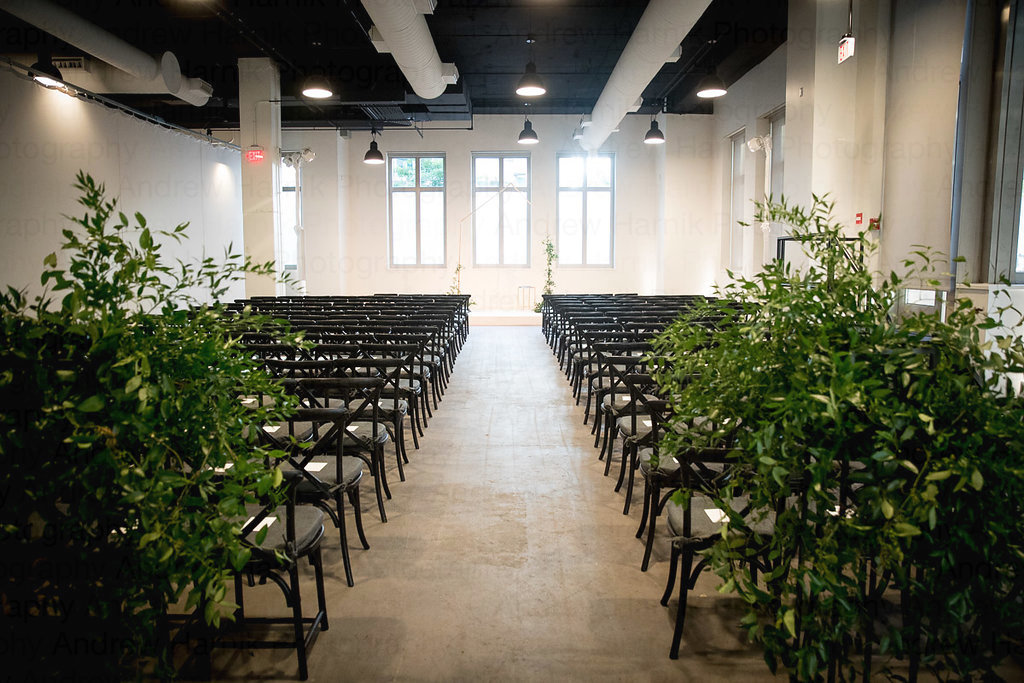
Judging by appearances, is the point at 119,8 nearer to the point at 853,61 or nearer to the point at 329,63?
the point at 329,63

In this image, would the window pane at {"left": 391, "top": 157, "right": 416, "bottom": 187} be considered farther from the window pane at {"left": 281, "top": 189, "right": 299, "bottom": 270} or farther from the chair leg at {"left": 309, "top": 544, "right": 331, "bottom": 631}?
the chair leg at {"left": 309, "top": 544, "right": 331, "bottom": 631}

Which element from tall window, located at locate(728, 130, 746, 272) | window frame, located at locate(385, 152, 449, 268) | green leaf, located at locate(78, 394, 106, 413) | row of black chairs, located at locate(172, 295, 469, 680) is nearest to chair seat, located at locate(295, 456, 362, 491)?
row of black chairs, located at locate(172, 295, 469, 680)

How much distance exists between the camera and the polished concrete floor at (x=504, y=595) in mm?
2426

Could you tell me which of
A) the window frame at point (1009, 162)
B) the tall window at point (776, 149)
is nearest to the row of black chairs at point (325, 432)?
the window frame at point (1009, 162)

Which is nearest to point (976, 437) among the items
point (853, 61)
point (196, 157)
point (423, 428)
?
point (423, 428)

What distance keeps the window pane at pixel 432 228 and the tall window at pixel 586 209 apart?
109 inches

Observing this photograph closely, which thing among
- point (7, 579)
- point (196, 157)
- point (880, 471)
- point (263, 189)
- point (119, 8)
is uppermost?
point (119, 8)

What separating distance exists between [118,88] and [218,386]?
38.0 ft

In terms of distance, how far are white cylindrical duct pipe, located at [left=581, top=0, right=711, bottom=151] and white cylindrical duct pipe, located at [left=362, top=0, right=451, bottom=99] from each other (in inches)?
101

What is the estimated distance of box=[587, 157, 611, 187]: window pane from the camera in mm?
16109

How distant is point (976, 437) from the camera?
5.07 feet

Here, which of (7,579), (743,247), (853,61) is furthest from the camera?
(743,247)

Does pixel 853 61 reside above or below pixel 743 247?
above

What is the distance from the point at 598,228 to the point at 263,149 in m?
7.96
